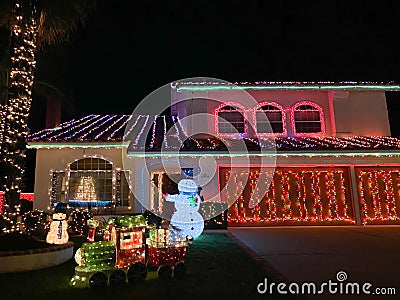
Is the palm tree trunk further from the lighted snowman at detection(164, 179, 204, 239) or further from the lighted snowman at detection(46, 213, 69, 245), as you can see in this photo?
the lighted snowman at detection(164, 179, 204, 239)

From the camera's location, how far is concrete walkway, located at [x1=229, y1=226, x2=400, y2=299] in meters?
4.92

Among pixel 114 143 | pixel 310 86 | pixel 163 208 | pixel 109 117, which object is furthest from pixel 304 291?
pixel 109 117

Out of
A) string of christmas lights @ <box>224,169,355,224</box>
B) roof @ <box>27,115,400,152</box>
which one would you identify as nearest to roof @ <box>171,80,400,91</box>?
roof @ <box>27,115,400,152</box>

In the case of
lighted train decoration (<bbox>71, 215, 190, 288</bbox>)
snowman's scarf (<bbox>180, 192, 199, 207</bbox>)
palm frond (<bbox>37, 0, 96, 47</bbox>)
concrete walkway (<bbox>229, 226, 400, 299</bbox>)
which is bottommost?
concrete walkway (<bbox>229, 226, 400, 299</bbox>)

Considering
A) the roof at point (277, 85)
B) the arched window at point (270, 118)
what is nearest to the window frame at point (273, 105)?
the arched window at point (270, 118)

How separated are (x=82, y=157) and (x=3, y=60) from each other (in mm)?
4226

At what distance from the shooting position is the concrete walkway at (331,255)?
4918 mm

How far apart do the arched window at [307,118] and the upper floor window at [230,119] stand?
2409mm

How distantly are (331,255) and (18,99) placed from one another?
25.2 feet

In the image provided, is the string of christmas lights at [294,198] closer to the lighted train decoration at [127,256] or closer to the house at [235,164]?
the house at [235,164]

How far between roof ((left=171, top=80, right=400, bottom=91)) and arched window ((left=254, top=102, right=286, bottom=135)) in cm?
85

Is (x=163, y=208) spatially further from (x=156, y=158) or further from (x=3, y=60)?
(x=3, y=60)

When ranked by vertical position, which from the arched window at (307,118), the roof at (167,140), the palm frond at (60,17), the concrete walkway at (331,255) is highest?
the palm frond at (60,17)

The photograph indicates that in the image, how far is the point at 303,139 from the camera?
44.4 ft
